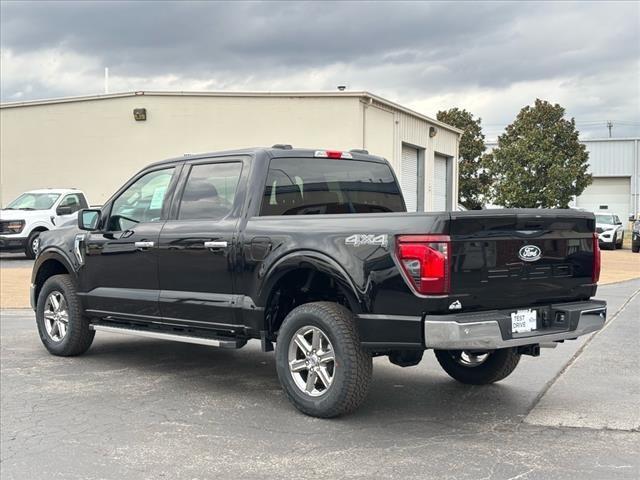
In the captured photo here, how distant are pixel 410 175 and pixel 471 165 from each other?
18272mm

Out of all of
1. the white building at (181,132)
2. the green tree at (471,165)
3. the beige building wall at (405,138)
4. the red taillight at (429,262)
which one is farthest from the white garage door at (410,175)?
the red taillight at (429,262)

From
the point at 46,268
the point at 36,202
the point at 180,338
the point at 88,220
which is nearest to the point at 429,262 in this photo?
the point at 180,338

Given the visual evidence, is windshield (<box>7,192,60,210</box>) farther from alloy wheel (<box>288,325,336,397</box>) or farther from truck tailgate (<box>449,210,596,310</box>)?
truck tailgate (<box>449,210,596,310</box>)

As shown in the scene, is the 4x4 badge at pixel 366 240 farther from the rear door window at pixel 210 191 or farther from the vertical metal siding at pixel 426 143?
the vertical metal siding at pixel 426 143

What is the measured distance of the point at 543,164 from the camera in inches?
1501

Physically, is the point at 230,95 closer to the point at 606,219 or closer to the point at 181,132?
the point at 181,132

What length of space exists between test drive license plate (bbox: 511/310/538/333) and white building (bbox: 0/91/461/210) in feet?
61.1

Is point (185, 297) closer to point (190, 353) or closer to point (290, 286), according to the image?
point (290, 286)

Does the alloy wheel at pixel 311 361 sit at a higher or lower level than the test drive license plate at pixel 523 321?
lower

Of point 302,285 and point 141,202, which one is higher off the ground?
point 141,202

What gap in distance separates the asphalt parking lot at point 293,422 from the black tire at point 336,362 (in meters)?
→ 0.14

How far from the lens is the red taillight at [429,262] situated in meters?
4.71

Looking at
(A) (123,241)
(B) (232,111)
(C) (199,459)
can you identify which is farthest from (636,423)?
(B) (232,111)

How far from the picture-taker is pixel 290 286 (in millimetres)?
5762
